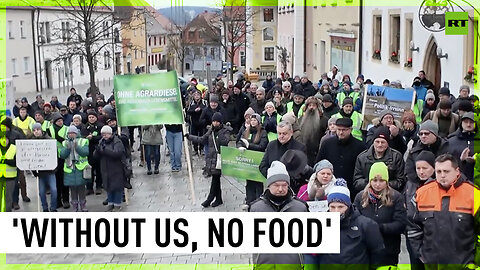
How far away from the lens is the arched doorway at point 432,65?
1708 centimetres

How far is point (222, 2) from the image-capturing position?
35.2 metres

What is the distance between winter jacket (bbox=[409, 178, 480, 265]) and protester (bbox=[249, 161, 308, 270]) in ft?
3.21

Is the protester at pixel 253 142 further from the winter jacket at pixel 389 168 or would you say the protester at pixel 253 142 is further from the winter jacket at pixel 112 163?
the winter jacket at pixel 389 168

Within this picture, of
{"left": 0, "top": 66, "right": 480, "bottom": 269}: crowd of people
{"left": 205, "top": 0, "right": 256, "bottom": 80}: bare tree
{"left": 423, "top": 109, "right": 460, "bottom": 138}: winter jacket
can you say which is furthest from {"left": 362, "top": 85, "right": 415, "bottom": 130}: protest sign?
{"left": 205, "top": 0, "right": 256, "bottom": 80}: bare tree

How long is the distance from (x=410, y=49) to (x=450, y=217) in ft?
43.8

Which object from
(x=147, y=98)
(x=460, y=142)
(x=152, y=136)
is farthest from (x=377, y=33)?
(x=460, y=142)

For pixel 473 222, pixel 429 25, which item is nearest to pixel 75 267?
pixel 473 222

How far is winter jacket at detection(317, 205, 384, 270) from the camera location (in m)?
5.41

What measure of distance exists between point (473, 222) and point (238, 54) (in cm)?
7192

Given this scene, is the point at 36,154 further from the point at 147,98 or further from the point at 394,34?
the point at 394,34

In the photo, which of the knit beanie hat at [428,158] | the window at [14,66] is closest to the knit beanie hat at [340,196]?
the knit beanie hat at [428,158]

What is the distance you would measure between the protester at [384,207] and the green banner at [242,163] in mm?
3230

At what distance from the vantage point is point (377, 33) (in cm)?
2238

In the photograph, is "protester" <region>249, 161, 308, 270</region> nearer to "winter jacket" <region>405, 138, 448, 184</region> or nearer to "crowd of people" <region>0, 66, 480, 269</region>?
"crowd of people" <region>0, 66, 480, 269</region>
